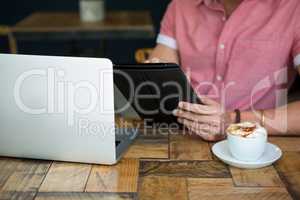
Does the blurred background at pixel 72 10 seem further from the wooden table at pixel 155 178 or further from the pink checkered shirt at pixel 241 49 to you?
the wooden table at pixel 155 178

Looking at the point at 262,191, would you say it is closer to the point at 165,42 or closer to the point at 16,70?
the point at 16,70

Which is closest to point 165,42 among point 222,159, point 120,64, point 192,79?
point 192,79

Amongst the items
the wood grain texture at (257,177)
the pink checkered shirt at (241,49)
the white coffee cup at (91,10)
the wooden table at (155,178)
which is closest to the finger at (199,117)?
the wooden table at (155,178)

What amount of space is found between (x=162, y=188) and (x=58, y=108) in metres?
0.27

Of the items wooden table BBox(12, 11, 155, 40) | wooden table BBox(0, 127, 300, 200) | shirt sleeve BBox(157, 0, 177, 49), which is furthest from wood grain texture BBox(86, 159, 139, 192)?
wooden table BBox(12, 11, 155, 40)

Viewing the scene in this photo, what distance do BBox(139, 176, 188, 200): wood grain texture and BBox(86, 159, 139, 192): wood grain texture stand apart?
2cm

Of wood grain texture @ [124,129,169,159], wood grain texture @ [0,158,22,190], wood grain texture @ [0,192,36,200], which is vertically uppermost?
wood grain texture @ [0,192,36,200]

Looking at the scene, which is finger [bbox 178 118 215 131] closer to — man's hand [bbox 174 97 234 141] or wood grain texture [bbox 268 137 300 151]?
man's hand [bbox 174 97 234 141]

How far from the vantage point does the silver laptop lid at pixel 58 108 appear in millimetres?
951

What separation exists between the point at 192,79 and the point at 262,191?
0.79 meters

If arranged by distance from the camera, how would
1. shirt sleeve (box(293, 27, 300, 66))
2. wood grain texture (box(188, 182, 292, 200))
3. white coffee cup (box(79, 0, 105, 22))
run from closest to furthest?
wood grain texture (box(188, 182, 292, 200)) < shirt sleeve (box(293, 27, 300, 66)) < white coffee cup (box(79, 0, 105, 22))

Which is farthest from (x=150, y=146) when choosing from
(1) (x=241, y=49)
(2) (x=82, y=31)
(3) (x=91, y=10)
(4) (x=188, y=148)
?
(3) (x=91, y=10)

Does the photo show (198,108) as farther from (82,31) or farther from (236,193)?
(82,31)

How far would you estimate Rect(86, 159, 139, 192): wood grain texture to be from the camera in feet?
3.12
